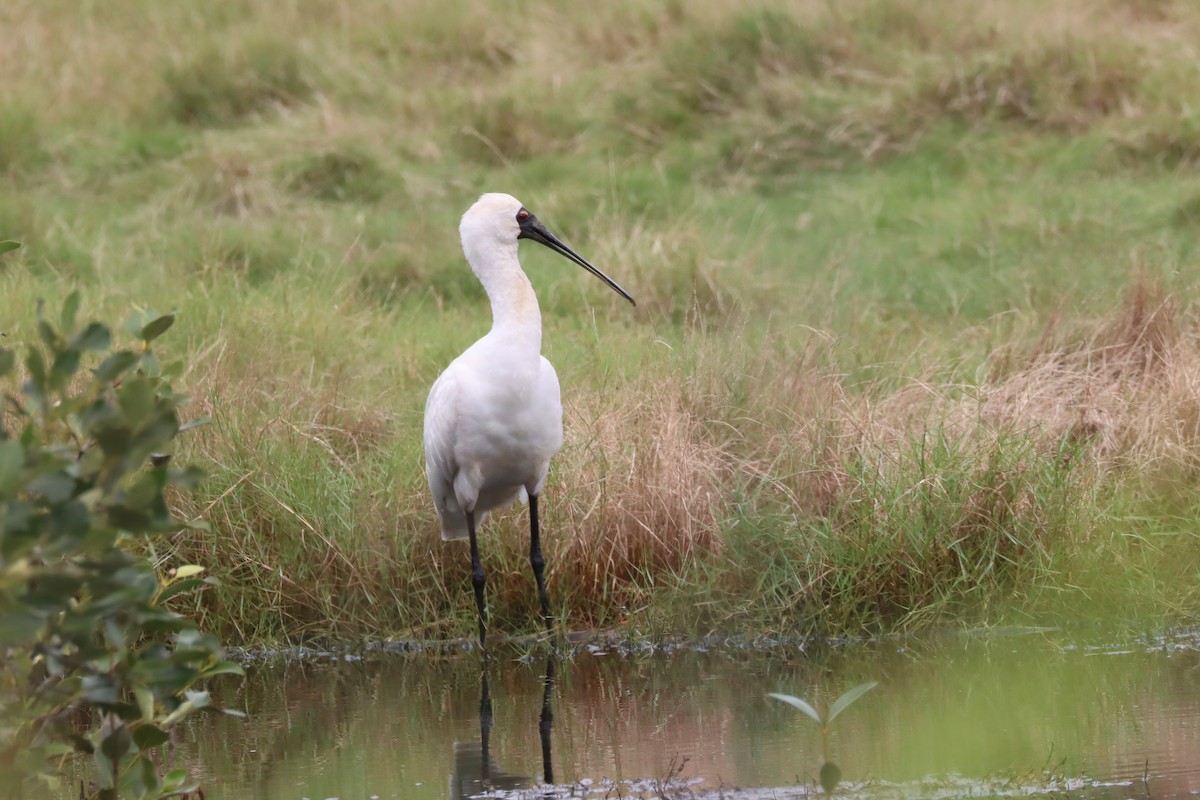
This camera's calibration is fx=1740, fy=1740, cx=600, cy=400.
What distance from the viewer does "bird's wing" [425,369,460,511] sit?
19.9 feet

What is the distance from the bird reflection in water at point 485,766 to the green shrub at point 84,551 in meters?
1.42

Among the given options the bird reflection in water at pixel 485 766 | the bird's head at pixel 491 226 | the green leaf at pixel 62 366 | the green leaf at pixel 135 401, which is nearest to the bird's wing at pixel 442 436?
the bird's head at pixel 491 226

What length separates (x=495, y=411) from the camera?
5.98m

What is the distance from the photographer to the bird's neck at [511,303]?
19.6ft

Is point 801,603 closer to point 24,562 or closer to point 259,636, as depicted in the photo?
point 259,636

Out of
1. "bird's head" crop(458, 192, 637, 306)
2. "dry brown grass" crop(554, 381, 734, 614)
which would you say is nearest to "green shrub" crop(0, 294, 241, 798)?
"bird's head" crop(458, 192, 637, 306)

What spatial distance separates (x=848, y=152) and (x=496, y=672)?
6.21 metres

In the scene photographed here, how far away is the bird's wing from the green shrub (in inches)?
109

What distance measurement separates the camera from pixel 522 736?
5098 mm

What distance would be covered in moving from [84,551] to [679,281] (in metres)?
6.41

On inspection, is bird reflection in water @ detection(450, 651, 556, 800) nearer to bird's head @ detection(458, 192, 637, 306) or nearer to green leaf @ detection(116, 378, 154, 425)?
bird's head @ detection(458, 192, 637, 306)

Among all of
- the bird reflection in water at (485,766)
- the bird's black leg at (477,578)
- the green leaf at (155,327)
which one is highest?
the green leaf at (155,327)

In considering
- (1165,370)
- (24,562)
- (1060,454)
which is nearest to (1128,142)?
(1165,370)

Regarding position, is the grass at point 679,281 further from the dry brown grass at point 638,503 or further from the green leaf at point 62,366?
the green leaf at point 62,366
